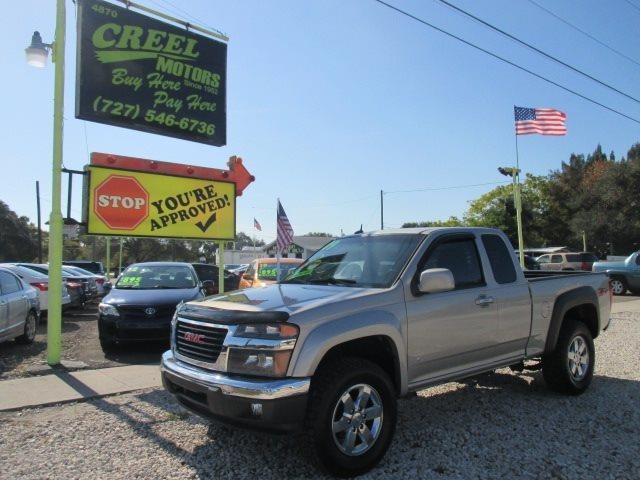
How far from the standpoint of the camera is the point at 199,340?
4.23 meters

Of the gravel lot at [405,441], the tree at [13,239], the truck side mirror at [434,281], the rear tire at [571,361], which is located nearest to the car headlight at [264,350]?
the gravel lot at [405,441]

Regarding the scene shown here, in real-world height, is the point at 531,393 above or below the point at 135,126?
below

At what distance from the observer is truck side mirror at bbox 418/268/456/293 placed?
4477 mm

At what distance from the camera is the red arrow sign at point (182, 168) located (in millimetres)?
8625

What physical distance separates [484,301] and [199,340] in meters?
2.63

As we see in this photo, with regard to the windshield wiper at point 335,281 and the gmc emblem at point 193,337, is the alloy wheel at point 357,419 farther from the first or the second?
the gmc emblem at point 193,337

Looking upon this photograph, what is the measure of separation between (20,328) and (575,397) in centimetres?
886

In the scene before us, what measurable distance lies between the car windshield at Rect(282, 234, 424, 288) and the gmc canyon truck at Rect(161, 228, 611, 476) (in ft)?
0.05

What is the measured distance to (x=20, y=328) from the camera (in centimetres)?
962

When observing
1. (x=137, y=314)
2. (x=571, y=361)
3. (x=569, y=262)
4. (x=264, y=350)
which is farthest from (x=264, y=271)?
(x=569, y=262)

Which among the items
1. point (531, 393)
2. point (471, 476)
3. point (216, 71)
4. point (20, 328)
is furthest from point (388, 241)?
point (20, 328)

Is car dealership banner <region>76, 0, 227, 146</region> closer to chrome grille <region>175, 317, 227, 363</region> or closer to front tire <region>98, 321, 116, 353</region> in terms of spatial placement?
front tire <region>98, 321, 116, 353</region>

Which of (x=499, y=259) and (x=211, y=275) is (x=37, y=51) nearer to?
(x=499, y=259)

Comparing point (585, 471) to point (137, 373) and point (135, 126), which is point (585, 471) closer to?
point (137, 373)
